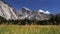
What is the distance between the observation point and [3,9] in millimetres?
177250

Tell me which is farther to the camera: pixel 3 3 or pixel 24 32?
pixel 3 3

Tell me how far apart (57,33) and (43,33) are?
Answer: 61cm

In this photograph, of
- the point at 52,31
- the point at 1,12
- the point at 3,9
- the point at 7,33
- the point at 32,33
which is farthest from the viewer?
the point at 3,9

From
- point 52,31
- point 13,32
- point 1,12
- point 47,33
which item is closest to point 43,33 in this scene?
point 47,33

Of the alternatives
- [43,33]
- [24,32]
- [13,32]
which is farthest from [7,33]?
[43,33]

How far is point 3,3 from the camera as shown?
181 meters

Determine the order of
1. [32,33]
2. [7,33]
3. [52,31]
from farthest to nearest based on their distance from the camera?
[52,31] < [32,33] < [7,33]

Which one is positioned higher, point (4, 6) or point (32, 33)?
point (4, 6)

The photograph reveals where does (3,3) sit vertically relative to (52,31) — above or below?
above

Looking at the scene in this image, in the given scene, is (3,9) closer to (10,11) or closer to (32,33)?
(10,11)

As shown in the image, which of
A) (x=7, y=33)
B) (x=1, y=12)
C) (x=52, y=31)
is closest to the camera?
(x=7, y=33)

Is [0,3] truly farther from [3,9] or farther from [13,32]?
[13,32]

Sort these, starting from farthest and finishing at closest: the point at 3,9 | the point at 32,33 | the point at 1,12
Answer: the point at 3,9 < the point at 1,12 < the point at 32,33

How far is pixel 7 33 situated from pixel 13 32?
0.30 meters
